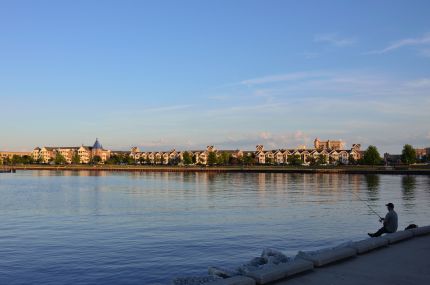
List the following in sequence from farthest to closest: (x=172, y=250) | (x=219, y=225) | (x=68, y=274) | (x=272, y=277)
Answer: (x=219, y=225) < (x=172, y=250) < (x=68, y=274) < (x=272, y=277)

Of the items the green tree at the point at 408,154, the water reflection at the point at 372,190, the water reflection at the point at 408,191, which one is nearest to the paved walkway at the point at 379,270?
the water reflection at the point at 408,191

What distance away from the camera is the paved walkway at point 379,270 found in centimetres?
1037

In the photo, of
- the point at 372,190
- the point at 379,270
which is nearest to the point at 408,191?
the point at 372,190

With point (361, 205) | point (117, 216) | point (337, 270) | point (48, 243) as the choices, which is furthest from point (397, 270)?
point (361, 205)

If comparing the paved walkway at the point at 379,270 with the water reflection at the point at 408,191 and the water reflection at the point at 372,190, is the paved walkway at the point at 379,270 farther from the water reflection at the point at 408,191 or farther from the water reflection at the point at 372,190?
the water reflection at the point at 372,190

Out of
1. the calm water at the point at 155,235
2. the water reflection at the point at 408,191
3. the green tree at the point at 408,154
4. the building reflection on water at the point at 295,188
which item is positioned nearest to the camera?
the calm water at the point at 155,235

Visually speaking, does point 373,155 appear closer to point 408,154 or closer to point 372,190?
point 408,154

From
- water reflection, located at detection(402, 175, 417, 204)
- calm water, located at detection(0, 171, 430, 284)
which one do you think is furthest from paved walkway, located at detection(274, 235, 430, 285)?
water reflection, located at detection(402, 175, 417, 204)

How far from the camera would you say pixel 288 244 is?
2266cm

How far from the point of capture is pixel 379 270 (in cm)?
1144

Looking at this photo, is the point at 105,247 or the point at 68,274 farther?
the point at 105,247

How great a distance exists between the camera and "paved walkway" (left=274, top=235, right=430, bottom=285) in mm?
10367

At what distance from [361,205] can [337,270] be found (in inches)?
1289

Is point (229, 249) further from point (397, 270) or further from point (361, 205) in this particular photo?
point (361, 205)
